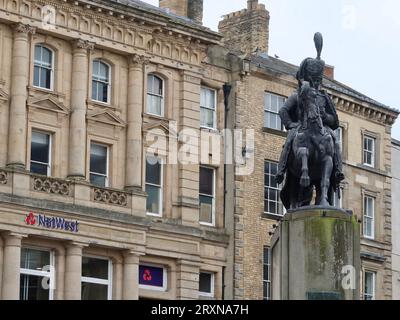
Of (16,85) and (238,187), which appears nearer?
(16,85)

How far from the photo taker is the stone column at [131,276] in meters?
57.1

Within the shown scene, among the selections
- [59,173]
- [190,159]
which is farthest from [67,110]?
[190,159]

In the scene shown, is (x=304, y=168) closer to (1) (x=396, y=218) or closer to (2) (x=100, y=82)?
(2) (x=100, y=82)

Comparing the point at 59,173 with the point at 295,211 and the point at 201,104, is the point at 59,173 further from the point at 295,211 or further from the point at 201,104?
the point at 295,211

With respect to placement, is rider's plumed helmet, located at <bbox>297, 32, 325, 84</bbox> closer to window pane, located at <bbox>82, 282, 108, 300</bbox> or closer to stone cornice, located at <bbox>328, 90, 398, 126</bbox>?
window pane, located at <bbox>82, 282, 108, 300</bbox>

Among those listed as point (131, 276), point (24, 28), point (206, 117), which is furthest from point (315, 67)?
point (206, 117)

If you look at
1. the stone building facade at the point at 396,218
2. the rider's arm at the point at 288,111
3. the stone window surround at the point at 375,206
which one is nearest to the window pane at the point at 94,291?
the stone window surround at the point at 375,206

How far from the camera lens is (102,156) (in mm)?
58312

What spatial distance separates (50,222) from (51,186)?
1.41 m

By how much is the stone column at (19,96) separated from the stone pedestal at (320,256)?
27866 millimetres

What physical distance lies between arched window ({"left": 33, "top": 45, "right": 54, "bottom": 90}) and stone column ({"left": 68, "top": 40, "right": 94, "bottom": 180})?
95cm

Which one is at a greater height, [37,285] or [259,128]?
[259,128]

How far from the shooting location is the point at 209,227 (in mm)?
62438
